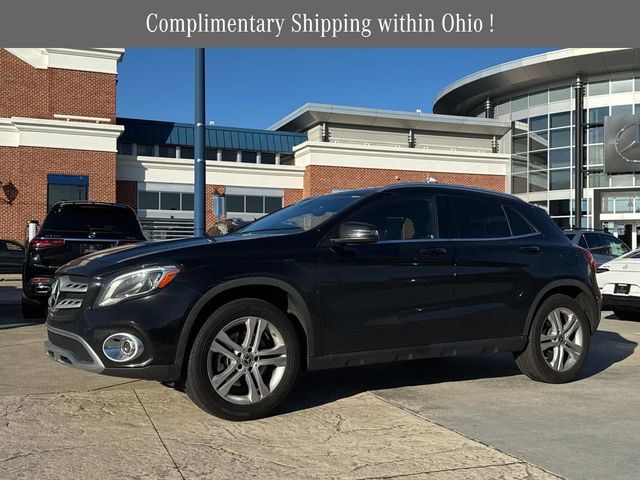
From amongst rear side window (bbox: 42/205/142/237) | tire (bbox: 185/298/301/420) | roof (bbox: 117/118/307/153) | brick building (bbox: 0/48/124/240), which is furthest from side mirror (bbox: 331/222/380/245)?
roof (bbox: 117/118/307/153)

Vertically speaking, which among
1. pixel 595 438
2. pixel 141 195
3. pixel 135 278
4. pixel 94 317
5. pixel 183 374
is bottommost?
pixel 595 438

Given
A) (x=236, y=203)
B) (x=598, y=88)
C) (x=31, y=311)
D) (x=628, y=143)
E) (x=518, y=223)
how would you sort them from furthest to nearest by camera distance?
1. (x=598, y=88)
2. (x=628, y=143)
3. (x=236, y=203)
4. (x=31, y=311)
5. (x=518, y=223)

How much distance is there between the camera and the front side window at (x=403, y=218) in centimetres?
524

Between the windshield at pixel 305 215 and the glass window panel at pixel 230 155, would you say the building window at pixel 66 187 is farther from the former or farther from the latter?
the windshield at pixel 305 215

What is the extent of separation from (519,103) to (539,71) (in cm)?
261

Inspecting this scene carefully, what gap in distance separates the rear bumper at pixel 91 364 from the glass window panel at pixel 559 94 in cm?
3841

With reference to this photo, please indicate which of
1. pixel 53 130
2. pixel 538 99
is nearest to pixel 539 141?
pixel 538 99

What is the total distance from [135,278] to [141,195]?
26123 millimetres

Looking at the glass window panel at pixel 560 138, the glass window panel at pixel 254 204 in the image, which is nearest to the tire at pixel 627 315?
the glass window panel at pixel 254 204

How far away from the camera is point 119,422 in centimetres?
445

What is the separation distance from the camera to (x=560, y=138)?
37781 mm

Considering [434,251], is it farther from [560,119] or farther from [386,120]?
[560,119]

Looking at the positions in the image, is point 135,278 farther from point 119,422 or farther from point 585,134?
point 585,134

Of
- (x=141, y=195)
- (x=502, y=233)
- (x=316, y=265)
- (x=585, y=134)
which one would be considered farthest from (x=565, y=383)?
(x=585, y=134)
